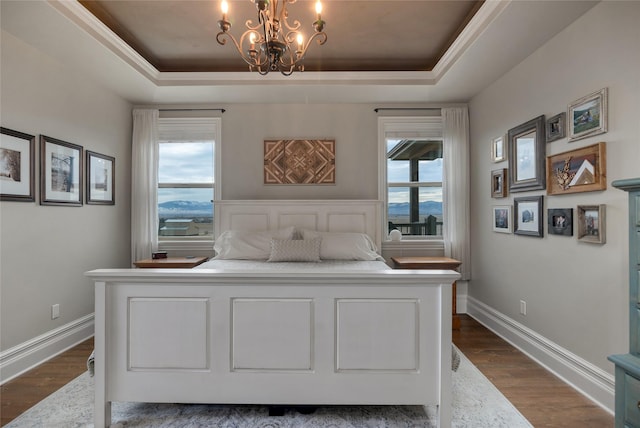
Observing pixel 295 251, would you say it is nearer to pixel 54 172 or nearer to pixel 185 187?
pixel 185 187

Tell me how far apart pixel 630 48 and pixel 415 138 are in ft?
7.71

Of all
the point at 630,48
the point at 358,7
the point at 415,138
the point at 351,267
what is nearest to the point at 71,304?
the point at 351,267

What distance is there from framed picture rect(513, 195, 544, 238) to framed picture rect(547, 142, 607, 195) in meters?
0.20

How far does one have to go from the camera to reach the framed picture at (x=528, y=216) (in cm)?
278

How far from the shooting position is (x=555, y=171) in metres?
2.58

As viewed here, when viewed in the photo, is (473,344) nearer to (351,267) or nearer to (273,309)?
(351,267)

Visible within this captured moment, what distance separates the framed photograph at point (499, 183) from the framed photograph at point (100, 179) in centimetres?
417

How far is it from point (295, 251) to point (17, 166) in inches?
93.4

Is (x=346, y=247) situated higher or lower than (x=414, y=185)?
lower

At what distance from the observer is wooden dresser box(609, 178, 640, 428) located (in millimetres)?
1479

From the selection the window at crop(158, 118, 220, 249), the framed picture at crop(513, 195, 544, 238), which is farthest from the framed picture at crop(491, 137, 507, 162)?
the window at crop(158, 118, 220, 249)

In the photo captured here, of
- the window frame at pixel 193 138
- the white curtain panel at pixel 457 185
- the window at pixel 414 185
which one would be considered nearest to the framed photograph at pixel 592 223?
the white curtain panel at pixel 457 185

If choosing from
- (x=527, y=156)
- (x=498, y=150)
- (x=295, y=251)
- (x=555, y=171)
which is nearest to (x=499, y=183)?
(x=498, y=150)

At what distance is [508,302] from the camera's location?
326 centimetres
